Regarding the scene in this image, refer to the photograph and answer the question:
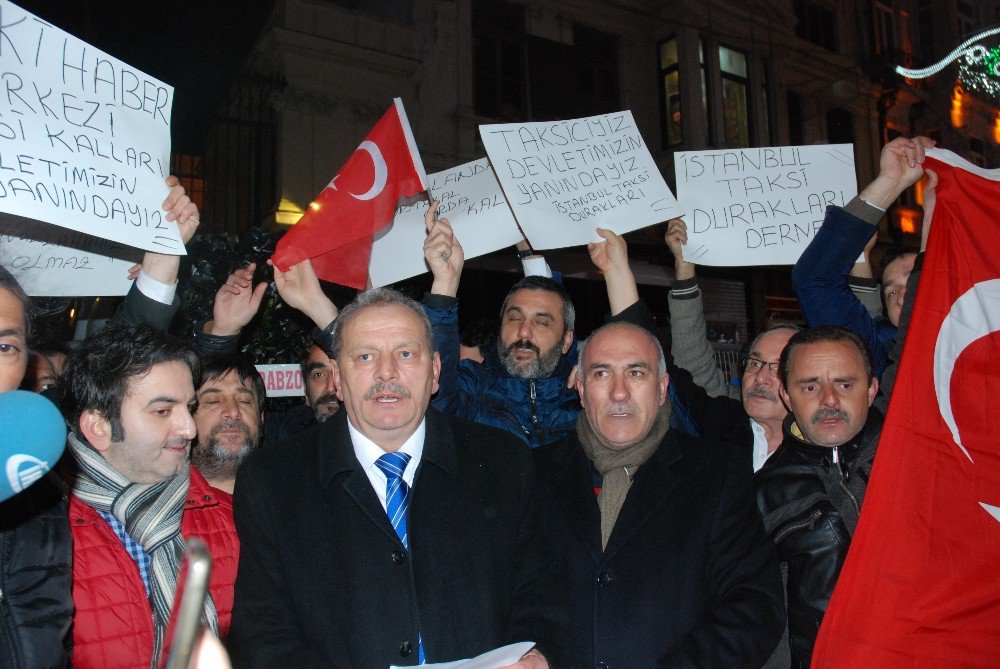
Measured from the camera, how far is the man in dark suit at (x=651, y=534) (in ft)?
7.83

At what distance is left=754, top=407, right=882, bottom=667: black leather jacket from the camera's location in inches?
97.7

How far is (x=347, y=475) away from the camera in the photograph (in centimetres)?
234

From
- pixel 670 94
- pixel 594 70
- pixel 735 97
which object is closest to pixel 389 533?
pixel 594 70

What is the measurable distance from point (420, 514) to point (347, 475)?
0.82 ft

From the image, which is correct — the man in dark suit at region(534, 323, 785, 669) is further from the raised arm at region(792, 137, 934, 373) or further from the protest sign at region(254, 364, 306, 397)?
the protest sign at region(254, 364, 306, 397)

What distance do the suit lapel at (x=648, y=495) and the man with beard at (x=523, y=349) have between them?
64cm

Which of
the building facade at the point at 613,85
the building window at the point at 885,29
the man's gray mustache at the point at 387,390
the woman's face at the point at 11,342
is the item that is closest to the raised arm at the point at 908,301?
the man's gray mustache at the point at 387,390

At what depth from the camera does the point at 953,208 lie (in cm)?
283

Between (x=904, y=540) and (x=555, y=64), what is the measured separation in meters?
13.1

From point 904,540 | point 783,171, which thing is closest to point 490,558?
point 904,540

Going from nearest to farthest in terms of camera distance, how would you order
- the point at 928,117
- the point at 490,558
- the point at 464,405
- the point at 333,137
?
1. the point at 490,558
2. the point at 464,405
3. the point at 333,137
4. the point at 928,117

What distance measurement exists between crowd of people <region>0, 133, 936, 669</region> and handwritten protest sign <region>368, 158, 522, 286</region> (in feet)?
3.07

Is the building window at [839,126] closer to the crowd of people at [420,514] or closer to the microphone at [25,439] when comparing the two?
the crowd of people at [420,514]

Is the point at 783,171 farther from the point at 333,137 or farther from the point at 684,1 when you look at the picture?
the point at 684,1
